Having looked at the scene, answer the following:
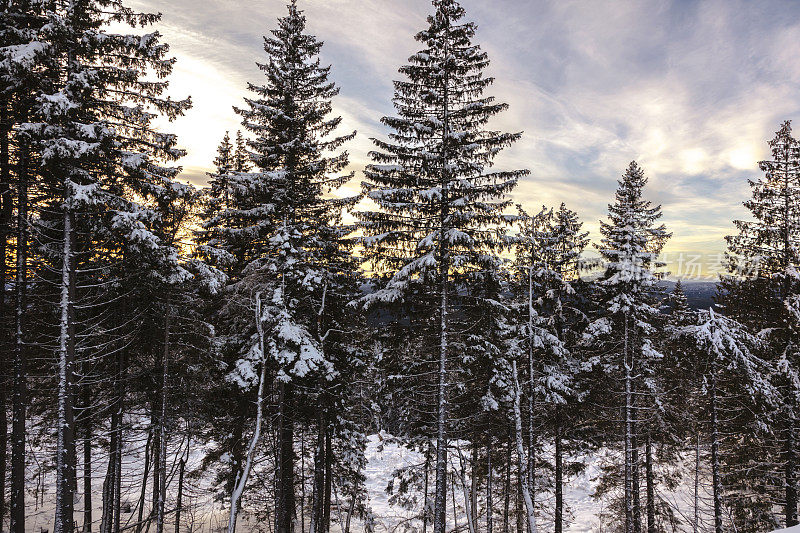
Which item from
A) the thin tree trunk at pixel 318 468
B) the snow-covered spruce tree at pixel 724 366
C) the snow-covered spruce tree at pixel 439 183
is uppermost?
the snow-covered spruce tree at pixel 439 183

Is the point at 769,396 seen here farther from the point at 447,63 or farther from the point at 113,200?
the point at 113,200

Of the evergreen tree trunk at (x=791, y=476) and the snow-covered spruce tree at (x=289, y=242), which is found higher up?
the snow-covered spruce tree at (x=289, y=242)

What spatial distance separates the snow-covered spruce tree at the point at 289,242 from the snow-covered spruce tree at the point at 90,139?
2.89m

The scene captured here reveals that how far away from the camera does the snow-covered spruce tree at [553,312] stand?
58.5 feet

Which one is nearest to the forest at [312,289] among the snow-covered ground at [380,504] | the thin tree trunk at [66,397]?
the thin tree trunk at [66,397]

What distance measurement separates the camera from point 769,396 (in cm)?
1570

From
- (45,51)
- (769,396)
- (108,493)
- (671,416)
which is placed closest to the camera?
(45,51)

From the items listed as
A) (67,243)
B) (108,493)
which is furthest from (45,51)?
(108,493)

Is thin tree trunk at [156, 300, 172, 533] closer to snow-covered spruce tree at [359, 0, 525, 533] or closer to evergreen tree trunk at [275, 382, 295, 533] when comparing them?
evergreen tree trunk at [275, 382, 295, 533]

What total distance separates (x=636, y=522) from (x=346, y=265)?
17827 millimetres

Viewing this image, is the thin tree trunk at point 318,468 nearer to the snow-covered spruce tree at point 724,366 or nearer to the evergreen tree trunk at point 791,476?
the snow-covered spruce tree at point 724,366

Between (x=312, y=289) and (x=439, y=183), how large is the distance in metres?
5.89

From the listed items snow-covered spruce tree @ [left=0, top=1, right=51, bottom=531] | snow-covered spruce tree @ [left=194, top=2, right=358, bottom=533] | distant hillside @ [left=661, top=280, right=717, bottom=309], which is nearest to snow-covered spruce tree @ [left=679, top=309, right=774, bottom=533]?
distant hillside @ [left=661, top=280, right=717, bottom=309]

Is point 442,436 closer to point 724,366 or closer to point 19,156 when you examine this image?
point 724,366
